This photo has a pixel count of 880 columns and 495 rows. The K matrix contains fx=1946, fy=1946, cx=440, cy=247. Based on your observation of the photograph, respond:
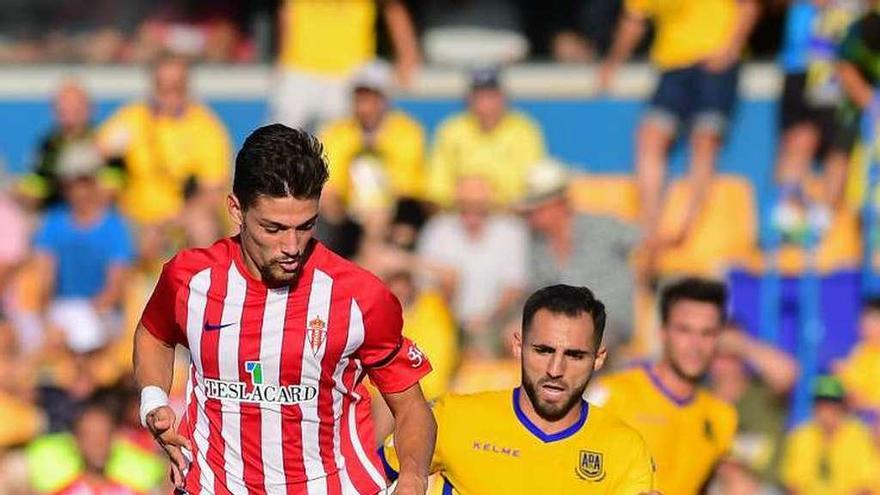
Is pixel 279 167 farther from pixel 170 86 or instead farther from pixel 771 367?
pixel 170 86

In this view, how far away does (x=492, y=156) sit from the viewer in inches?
487

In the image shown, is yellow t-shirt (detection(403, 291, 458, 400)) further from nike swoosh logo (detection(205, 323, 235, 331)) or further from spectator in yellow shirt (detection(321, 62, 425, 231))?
nike swoosh logo (detection(205, 323, 235, 331))

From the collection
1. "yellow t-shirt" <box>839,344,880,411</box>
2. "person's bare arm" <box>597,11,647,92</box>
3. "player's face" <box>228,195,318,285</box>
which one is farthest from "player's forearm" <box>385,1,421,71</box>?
"player's face" <box>228,195,318,285</box>

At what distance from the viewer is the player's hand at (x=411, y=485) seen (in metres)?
5.92

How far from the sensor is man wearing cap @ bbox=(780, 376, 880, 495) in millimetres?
11344

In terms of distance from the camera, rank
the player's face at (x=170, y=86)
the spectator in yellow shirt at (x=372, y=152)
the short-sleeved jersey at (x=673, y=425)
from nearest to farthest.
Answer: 1. the short-sleeved jersey at (x=673, y=425)
2. the spectator in yellow shirt at (x=372, y=152)
3. the player's face at (x=170, y=86)

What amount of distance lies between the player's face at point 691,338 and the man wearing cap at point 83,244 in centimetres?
516

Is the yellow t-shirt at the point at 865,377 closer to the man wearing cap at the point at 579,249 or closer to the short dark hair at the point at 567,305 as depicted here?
the man wearing cap at the point at 579,249

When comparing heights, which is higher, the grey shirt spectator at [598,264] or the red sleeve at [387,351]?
the red sleeve at [387,351]

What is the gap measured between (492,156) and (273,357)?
637 centimetres

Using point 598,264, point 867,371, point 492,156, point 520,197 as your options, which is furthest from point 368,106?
point 867,371

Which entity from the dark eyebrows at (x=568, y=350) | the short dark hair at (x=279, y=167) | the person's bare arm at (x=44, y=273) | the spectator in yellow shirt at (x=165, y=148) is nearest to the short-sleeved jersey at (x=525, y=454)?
the dark eyebrows at (x=568, y=350)

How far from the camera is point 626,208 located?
12.7 m

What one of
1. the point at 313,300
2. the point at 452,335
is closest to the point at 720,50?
the point at 452,335
